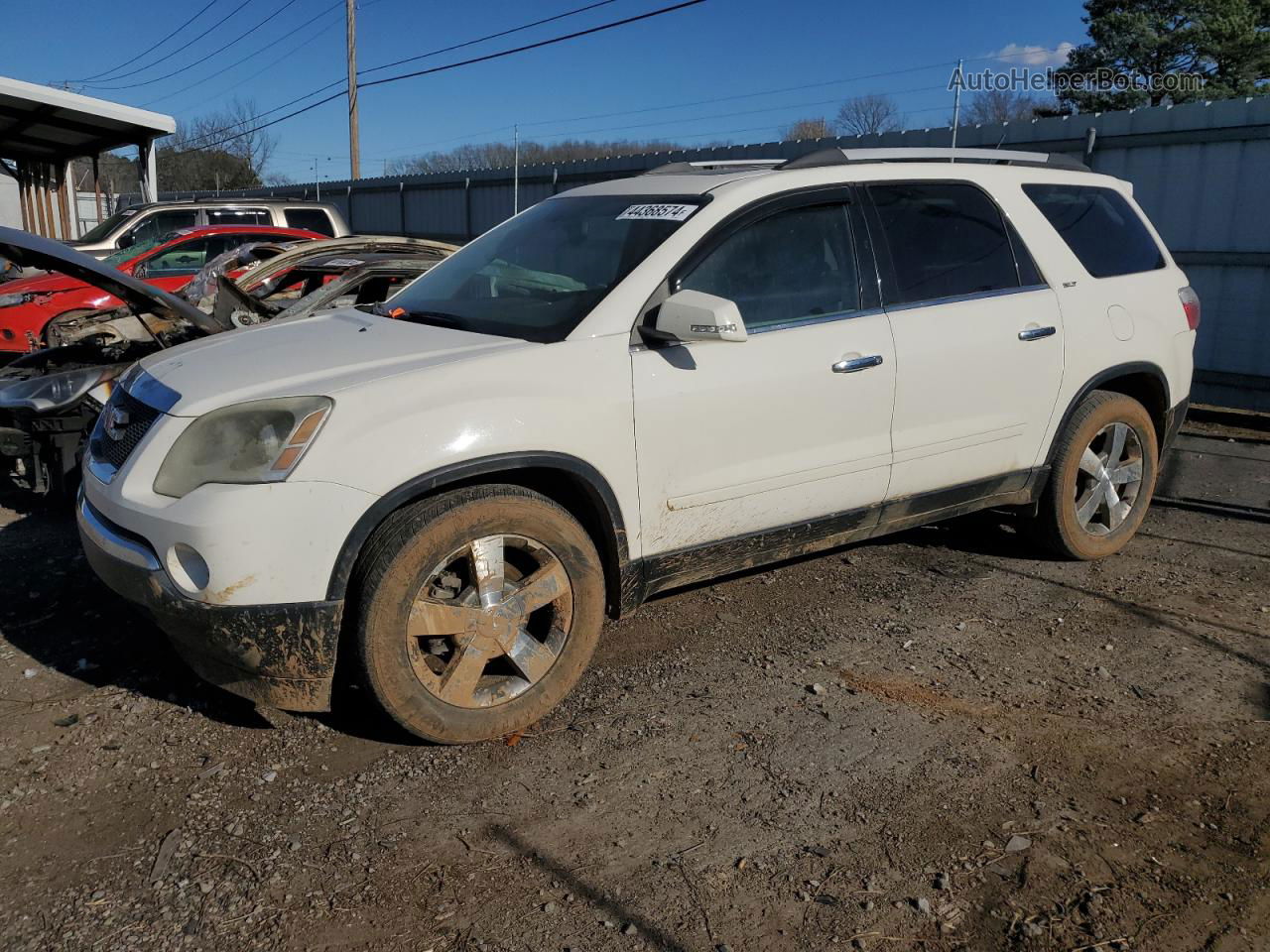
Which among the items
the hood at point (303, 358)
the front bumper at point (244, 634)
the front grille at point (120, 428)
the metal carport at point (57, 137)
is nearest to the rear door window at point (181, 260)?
the metal carport at point (57, 137)

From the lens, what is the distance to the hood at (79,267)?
5.27 m

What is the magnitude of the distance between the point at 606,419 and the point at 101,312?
216 inches

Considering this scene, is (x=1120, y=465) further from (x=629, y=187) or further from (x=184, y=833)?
(x=184, y=833)

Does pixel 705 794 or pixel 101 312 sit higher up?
pixel 101 312

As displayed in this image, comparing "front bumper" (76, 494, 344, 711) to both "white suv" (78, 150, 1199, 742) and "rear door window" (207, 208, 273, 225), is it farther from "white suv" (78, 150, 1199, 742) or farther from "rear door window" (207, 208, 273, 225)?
"rear door window" (207, 208, 273, 225)

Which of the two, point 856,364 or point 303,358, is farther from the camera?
point 856,364

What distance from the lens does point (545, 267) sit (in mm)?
4332

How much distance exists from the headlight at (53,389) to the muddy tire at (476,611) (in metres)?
3.19

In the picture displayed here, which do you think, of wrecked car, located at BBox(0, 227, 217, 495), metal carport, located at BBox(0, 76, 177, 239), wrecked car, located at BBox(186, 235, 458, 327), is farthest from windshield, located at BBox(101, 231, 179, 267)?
wrecked car, located at BBox(0, 227, 217, 495)

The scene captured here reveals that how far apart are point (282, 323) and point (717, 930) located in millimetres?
2994

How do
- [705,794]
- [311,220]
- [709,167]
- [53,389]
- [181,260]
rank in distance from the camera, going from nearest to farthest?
[705,794], [709,167], [53,389], [181,260], [311,220]

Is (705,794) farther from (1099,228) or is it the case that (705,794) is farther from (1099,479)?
(1099,228)

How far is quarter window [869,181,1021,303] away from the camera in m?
4.46

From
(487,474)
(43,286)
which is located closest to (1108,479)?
(487,474)
